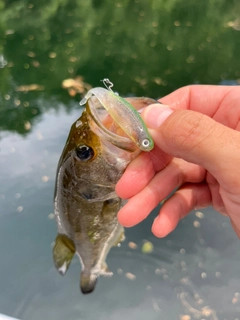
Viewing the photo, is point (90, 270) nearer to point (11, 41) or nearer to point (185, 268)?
point (185, 268)

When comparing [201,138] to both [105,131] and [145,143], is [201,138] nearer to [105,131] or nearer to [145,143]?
[145,143]

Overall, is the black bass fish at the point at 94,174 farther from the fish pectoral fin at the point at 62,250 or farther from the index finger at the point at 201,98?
the index finger at the point at 201,98

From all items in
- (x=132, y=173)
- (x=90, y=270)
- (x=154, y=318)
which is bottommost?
(x=154, y=318)

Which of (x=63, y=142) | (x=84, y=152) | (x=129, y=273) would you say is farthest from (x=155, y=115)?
(x=63, y=142)

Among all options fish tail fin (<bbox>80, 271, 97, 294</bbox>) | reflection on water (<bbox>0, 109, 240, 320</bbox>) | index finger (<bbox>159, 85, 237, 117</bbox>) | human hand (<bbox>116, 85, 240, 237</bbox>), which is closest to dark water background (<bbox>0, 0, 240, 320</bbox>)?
reflection on water (<bbox>0, 109, 240, 320</bbox>)

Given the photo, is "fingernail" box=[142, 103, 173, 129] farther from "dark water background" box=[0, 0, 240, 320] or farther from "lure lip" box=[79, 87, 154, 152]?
"dark water background" box=[0, 0, 240, 320]

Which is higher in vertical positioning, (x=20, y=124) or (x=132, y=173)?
(x=132, y=173)

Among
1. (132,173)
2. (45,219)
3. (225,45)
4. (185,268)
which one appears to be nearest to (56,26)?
(225,45)
